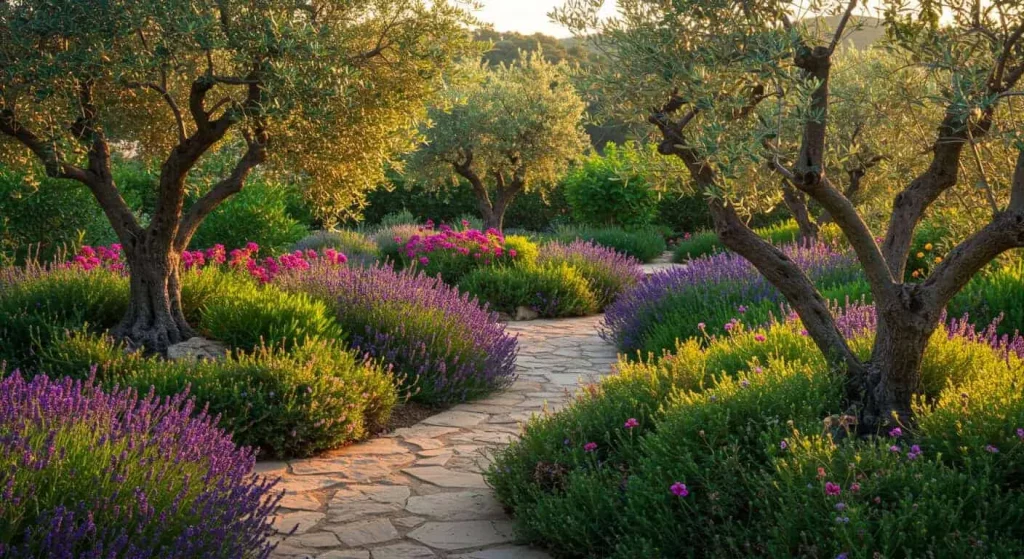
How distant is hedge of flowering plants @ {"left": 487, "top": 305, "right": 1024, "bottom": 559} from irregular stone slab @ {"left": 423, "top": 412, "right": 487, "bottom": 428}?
A: 168cm

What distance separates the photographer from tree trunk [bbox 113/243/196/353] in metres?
7.47

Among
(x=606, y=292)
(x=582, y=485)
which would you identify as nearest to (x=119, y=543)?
(x=582, y=485)

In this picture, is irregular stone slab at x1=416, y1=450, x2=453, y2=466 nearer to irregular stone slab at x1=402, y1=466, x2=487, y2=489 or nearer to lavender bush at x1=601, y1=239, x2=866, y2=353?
irregular stone slab at x1=402, y1=466, x2=487, y2=489

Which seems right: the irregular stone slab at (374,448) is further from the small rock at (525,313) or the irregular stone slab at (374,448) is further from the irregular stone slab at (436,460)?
the small rock at (525,313)

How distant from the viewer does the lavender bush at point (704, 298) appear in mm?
8055

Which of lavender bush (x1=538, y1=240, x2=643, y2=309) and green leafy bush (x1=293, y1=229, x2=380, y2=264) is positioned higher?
lavender bush (x1=538, y1=240, x2=643, y2=309)

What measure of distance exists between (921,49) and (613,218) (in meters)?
19.7

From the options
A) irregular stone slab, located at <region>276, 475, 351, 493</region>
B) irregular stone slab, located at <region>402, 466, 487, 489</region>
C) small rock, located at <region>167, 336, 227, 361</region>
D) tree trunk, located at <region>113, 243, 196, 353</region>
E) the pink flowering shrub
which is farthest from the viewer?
the pink flowering shrub

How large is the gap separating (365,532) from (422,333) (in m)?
2.98

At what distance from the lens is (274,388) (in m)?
5.92

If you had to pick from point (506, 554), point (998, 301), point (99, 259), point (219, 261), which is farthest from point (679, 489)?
point (99, 259)

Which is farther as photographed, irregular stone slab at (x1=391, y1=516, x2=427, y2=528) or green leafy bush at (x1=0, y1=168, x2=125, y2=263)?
green leafy bush at (x1=0, y1=168, x2=125, y2=263)

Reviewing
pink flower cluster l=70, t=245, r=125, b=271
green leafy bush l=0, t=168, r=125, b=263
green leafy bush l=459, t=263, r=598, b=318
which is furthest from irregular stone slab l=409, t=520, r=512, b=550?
green leafy bush l=0, t=168, r=125, b=263

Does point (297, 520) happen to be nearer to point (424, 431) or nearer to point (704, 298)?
point (424, 431)
